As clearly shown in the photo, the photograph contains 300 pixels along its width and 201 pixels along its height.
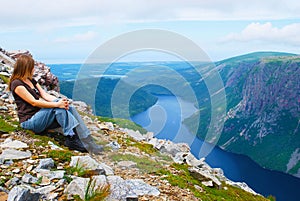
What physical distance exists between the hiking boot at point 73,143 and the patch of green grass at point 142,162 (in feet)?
4.79

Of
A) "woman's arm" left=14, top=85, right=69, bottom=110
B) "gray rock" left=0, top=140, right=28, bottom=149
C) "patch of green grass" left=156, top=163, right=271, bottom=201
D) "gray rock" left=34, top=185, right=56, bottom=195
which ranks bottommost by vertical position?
"patch of green grass" left=156, top=163, right=271, bottom=201

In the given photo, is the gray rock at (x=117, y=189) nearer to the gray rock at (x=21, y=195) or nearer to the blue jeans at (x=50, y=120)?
the gray rock at (x=21, y=195)

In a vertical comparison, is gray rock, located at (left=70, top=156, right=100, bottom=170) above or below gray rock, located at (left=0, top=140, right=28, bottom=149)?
below

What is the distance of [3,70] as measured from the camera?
21.4m

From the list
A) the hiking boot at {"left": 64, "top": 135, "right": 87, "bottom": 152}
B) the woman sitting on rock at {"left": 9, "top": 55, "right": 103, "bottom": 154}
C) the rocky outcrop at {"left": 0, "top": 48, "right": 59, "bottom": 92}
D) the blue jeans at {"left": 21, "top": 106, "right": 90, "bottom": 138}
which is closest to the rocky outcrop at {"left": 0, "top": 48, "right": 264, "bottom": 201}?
the blue jeans at {"left": 21, "top": 106, "right": 90, "bottom": 138}

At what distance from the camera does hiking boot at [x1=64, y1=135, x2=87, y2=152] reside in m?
11.3

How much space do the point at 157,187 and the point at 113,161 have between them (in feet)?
9.76

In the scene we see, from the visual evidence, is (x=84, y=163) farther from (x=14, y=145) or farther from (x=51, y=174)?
(x=14, y=145)

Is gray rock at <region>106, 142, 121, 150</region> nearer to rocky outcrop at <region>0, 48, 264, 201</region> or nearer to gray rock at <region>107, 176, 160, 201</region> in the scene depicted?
rocky outcrop at <region>0, 48, 264, 201</region>

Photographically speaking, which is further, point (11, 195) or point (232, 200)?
point (232, 200)

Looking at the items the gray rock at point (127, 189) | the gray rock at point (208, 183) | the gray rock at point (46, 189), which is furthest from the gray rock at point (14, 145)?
the gray rock at point (208, 183)

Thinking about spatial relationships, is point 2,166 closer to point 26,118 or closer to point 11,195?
point 11,195

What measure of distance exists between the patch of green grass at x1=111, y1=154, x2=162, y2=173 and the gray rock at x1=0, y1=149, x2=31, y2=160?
3.95 meters

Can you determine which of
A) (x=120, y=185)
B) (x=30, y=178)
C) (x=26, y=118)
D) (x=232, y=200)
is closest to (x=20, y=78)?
(x=26, y=118)
